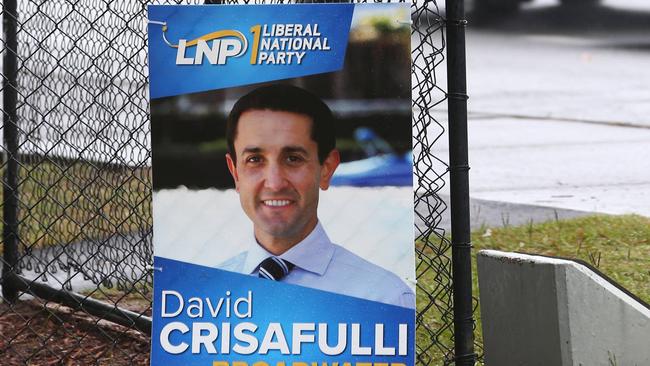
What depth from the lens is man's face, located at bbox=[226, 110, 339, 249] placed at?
3.60 m

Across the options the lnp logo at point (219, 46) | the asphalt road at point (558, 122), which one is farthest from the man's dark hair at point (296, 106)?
the asphalt road at point (558, 122)

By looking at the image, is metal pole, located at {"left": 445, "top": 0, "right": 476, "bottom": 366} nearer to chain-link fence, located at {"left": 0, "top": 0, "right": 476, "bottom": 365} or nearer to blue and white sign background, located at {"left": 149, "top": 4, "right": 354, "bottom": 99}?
blue and white sign background, located at {"left": 149, "top": 4, "right": 354, "bottom": 99}

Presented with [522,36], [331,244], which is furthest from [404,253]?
[522,36]

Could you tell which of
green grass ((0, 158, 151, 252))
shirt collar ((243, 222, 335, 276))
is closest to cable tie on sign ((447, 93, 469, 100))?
shirt collar ((243, 222, 335, 276))

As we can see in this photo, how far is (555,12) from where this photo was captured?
25359mm

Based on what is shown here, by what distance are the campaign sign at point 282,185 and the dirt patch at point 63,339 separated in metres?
1.13

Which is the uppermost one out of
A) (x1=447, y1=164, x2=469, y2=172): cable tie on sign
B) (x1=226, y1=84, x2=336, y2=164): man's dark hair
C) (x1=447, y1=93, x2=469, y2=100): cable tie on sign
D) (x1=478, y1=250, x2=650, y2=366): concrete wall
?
(x1=447, y1=93, x2=469, y2=100): cable tie on sign

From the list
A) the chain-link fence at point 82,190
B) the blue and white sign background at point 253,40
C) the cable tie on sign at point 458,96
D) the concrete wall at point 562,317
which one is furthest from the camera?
the chain-link fence at point 82,190

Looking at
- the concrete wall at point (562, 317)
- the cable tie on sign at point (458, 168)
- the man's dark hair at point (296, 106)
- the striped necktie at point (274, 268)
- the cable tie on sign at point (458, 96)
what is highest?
the cable tie on sign at point (458, 96)

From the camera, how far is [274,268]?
143 inches

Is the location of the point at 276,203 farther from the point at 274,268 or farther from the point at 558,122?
the point at 558,122

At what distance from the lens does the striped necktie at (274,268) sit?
A: 143 inches

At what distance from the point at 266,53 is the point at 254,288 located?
2.34 ft

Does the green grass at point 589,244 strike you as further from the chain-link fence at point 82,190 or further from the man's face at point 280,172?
the man's face at point 280,172
